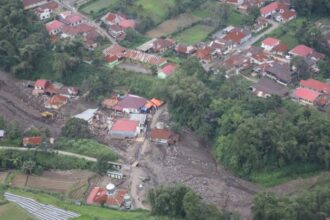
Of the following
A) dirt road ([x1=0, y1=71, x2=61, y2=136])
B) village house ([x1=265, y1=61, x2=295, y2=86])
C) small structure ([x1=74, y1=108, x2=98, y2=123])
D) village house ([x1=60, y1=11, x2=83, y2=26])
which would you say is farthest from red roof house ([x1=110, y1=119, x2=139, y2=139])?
village house ([x1=60, y1=11, x2=83, y2=26])

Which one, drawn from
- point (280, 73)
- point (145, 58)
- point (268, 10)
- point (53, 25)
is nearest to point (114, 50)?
point (145, 58)

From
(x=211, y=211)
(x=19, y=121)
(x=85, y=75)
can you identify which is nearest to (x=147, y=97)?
(x=85, y=75)

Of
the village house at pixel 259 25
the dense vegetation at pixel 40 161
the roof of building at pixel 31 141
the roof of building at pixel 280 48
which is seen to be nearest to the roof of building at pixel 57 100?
the roof of building at pixel 31 141

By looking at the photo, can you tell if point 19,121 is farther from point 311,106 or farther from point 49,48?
point 311,106

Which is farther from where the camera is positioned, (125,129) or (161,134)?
(125,129)

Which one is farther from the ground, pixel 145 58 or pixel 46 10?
pixel 46 10

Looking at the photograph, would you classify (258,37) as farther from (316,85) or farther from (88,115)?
(88,115)
